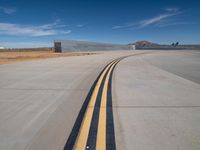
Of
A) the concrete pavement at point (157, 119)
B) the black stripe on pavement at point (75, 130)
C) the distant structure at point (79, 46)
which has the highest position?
the distant structure at point (79, 46)

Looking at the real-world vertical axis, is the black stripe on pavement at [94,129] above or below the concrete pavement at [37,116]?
below

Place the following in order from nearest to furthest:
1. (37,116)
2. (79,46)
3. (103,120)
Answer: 1. (103,120)
2. (37,116)
3. (79,46)

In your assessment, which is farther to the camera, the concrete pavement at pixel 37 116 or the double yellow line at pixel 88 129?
the concrete pavement at pixel 37 116

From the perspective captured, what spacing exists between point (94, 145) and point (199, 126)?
224 cm

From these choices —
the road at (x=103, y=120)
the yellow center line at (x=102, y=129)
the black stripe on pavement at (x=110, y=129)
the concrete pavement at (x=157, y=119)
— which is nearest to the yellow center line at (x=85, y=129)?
the road at (x=103, y=120)

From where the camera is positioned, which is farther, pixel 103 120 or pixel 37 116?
pixel 37 116

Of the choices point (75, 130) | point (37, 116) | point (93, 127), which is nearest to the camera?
point (75, 130)

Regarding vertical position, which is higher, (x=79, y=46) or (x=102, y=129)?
(x=79, y=46)

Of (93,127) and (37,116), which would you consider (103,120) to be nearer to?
(93,127)

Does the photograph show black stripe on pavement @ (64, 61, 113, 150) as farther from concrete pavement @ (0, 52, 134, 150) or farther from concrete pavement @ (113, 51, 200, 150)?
concrete pavement @ (113, 51, 200, 150)

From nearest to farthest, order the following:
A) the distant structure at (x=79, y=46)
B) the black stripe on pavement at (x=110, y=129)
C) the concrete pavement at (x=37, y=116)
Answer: the black stripe on pavement at (x=110, y=129)
the concrete pavement at (x=37, y=116)
the distant structure at (x=79, y=46)

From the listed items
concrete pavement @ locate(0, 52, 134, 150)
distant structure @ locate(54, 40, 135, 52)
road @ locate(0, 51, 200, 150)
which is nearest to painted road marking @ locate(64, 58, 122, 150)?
road @ locate(0, 51, 200, 150)

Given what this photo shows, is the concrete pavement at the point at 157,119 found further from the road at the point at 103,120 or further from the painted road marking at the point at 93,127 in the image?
the painted road marking at the point at 93,127

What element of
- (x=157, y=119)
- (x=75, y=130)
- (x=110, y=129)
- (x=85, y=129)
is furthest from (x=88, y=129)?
(x=157, y=119)
